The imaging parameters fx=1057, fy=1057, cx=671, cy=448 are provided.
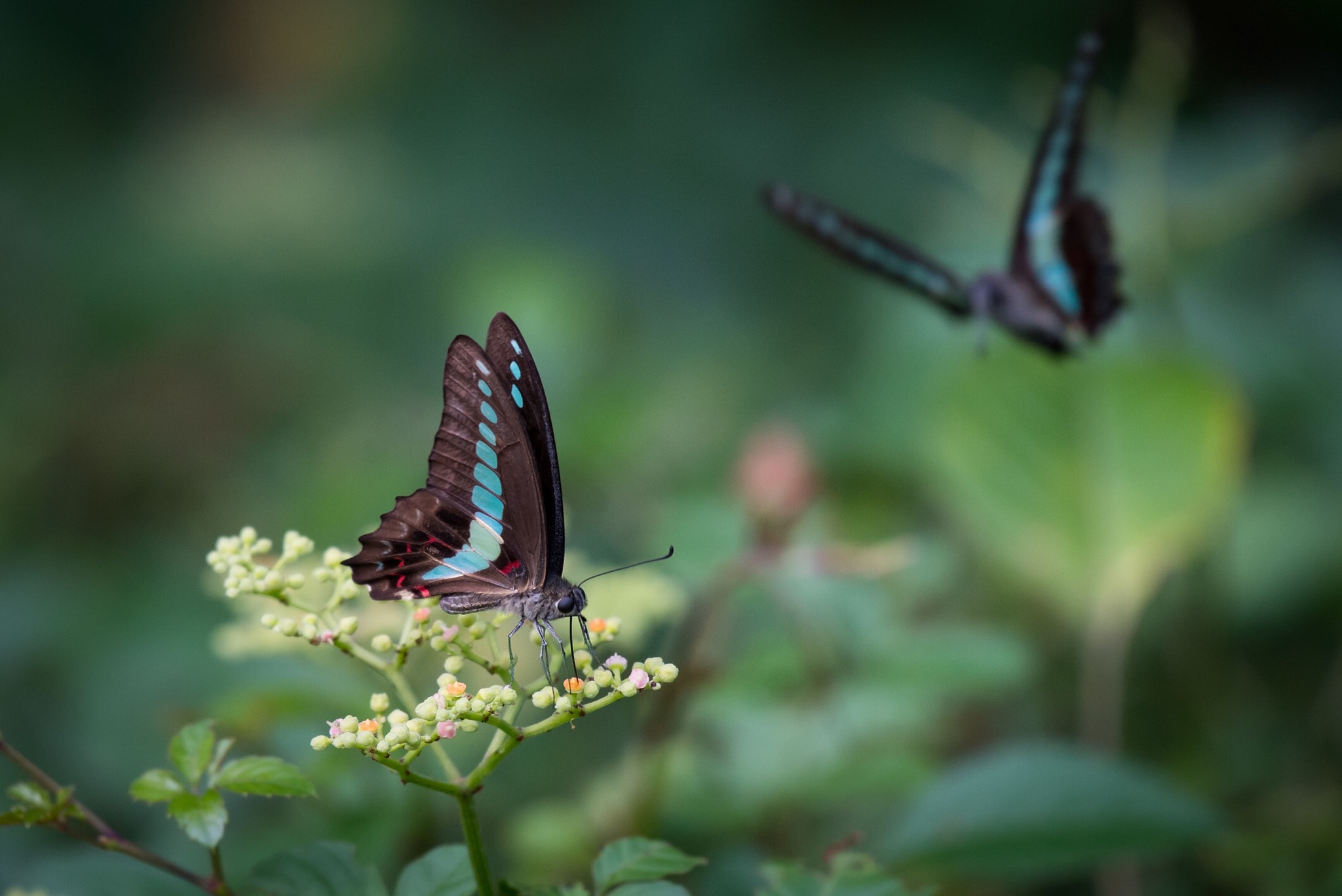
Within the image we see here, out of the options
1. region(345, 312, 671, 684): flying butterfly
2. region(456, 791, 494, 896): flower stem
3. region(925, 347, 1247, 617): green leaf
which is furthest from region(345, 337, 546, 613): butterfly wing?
region(925, 347, 1247, 617): green leaf

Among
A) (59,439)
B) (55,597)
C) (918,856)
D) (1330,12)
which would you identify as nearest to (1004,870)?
(918,856)

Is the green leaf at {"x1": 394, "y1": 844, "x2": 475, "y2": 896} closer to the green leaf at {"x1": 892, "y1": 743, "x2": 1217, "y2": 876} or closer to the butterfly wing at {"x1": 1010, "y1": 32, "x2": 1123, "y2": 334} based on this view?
the green leaf at {"x1": 892, "y1": 743, "x2": 1217, "y2": 876}

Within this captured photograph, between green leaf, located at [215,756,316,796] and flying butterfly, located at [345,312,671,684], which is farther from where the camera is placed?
flying butterfly, located at [345,312,671,684]

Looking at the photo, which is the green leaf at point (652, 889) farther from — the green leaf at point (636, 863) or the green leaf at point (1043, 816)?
the green leaf at point (1043, 816)

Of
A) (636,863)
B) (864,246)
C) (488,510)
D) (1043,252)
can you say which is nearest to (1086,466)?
(1043,252)

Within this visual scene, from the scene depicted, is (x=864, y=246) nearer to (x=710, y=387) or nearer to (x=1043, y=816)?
(x=1043, y=816)
